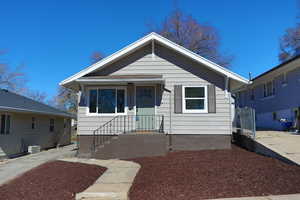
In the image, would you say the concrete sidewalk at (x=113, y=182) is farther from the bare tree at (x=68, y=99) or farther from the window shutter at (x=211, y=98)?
the bare tree at (x=68, y=99)

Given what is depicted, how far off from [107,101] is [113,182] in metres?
5.95

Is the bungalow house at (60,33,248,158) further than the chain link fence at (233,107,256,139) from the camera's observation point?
Yes

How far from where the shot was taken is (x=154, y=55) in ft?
41.1

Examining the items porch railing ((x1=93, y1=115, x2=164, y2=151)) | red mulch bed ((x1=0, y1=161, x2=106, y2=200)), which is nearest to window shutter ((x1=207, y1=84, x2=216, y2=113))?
porch railing ((x1=93, y1=115, x2=164, y2=151))

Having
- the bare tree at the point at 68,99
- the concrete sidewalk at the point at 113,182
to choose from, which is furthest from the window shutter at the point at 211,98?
the bare tree at the point at 68,99

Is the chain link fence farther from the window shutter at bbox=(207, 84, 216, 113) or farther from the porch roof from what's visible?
the porch roof

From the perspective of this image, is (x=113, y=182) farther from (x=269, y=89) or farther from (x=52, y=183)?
(x=269, y=89)

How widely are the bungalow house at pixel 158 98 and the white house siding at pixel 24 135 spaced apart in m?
5.52

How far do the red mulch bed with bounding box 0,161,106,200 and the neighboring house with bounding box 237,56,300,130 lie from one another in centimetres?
1110

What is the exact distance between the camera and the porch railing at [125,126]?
1212 cm

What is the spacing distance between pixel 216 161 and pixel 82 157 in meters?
5.94

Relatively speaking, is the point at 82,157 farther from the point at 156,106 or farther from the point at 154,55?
the point at 154,55

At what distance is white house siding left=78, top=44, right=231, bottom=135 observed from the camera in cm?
1203

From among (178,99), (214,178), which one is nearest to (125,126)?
(178,99)
